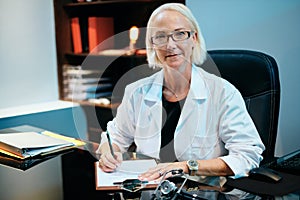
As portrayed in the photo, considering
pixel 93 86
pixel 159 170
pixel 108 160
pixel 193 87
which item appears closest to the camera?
pixel 159 170

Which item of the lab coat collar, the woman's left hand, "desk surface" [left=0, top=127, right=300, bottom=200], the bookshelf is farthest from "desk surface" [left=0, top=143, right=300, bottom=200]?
the bookshelf

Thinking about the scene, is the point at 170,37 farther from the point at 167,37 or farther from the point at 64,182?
the point at 64,182

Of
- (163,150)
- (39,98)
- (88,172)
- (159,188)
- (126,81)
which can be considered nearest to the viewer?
(159,188)

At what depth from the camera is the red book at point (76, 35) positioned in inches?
111

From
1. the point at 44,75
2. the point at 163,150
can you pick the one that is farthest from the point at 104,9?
the point at 163,150

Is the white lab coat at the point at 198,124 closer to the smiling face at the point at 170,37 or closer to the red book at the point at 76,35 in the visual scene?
the smiling face at the point at 170,37

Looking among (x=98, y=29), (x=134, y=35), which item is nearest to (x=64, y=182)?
(x=134, y=35)

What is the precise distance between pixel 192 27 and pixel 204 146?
42 cm

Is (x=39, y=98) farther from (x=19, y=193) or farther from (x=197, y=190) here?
(x=197, y=190)

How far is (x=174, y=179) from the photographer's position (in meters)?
1.13

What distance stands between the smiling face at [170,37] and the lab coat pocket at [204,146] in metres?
0.29

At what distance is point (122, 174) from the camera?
1209 mm

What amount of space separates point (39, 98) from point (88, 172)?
1.61 meters

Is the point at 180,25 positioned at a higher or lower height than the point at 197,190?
higher
